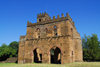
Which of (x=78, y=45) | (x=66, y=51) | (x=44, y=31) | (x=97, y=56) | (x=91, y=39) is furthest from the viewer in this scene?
(x=91, y=39)

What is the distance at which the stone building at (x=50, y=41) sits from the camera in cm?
1825

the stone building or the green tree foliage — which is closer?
the stone building

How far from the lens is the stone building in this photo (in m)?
18.2

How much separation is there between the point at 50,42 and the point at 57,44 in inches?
59.6

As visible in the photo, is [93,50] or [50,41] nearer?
[50,41]

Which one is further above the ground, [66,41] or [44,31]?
[44,31]

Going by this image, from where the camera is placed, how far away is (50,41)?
765 inches

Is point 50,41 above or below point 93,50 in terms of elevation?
above

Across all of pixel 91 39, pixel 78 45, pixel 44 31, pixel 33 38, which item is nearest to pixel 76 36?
pixel 78 45

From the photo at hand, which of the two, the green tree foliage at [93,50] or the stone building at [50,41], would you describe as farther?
the green tree foliage at [93,50]

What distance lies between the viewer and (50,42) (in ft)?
63.6

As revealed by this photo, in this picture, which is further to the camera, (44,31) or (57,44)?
(44,31)

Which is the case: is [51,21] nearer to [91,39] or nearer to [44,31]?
[44,31]

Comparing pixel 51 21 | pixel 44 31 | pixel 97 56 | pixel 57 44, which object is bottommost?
pixel 97 56
